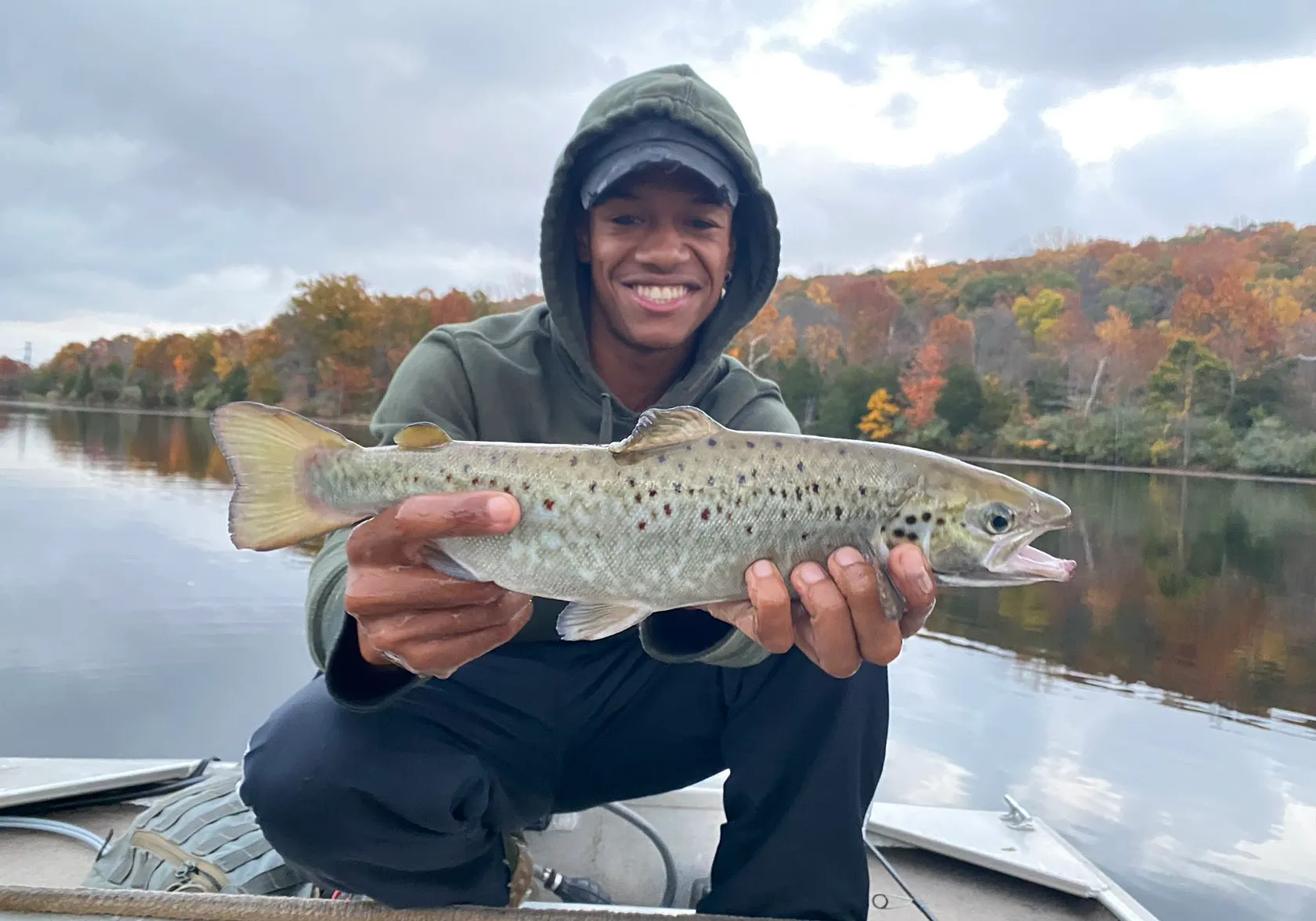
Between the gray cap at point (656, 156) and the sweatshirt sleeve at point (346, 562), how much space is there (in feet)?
2.77

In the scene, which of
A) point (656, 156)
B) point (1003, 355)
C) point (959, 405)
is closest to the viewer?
point (656, 156)

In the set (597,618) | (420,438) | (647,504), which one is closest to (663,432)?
(647,504)

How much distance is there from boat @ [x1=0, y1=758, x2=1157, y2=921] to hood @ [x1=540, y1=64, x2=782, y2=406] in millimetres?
1818

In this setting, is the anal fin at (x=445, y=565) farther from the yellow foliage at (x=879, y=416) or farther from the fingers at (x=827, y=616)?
the yellow foliage at (x=879, y=416)

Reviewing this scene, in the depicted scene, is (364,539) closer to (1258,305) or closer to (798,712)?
(798,712)

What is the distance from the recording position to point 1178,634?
11766 millimetres

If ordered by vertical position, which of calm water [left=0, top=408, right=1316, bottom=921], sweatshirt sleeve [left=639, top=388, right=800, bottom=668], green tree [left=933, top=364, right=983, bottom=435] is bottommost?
calm water [left=0, top=408, right=1316, bottom=921]

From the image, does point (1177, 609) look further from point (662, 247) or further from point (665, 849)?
A: point (662, 247)

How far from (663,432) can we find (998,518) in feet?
3.24

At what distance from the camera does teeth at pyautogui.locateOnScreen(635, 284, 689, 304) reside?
3.26m

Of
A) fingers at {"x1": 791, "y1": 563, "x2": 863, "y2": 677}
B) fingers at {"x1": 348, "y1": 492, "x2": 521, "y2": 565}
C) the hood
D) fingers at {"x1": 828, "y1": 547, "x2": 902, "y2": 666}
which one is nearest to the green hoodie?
the hood

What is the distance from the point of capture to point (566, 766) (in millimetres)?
2854

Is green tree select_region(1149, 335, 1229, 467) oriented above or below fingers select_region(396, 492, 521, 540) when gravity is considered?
above

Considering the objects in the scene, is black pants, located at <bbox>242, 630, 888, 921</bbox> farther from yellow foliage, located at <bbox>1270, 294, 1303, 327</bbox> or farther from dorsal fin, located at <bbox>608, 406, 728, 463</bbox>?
yellow foliage, located at <bbox>1270, 294, 1303, 327</bbox>
